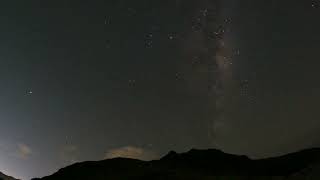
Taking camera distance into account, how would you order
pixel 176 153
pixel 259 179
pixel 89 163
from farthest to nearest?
pixel 176 153
pixel 89 163
pixel 259 179

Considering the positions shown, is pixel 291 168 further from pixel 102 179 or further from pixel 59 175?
pixel 59 175

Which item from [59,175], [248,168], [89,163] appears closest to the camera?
[59,175]

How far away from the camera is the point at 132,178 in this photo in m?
82.3

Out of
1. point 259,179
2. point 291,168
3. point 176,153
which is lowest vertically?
point 259,179

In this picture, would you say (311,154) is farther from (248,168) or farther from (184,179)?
(184,179)

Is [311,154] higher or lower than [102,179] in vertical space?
higher

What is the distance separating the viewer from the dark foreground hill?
83.5 m

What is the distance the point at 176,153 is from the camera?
136 m

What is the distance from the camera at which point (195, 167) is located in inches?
4754

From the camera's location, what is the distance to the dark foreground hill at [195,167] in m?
83.5

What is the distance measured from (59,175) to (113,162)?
13.5m

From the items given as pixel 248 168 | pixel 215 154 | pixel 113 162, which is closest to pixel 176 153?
pixel 215 154

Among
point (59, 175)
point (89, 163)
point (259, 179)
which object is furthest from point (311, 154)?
point (59, 175)

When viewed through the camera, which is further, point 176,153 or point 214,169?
point 176,153
